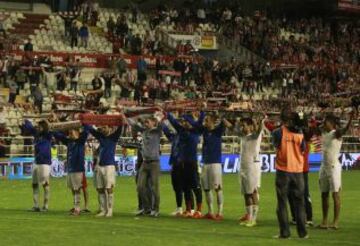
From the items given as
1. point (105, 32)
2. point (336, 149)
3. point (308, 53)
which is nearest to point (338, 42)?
point (308, 53)

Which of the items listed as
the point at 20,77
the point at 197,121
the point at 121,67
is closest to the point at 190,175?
the point at 197,121

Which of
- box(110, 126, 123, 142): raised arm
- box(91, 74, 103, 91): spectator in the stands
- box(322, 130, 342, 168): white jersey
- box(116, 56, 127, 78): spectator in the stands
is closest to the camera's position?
box(322, 130, 342, 168): white jersey

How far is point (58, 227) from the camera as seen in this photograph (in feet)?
56.1

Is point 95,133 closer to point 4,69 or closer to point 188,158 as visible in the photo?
point 188,158

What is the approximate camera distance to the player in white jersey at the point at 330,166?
17.3 meters

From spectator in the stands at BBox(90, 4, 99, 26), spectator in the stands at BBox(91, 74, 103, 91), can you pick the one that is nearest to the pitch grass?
spectator in the stands at BBox(91, 74, 103, 91)

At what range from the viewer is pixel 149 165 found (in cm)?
2006

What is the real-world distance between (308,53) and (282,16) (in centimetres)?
684

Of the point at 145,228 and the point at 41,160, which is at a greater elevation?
the point at 41,160

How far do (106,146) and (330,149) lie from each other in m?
4.99

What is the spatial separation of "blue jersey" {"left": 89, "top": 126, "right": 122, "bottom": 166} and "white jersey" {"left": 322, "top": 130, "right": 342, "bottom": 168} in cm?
457

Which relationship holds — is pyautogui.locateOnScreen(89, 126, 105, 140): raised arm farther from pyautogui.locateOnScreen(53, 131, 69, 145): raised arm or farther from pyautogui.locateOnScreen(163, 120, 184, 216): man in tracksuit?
pyautogui.locateOnScreen(163, 120, 184, 216): man in tracksuit

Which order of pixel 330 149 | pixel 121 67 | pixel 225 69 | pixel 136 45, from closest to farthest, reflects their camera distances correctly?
pixel 330 149 < pixel 121 67 < pixel 136 45 < pixel 225 69

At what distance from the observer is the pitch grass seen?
598 inches
